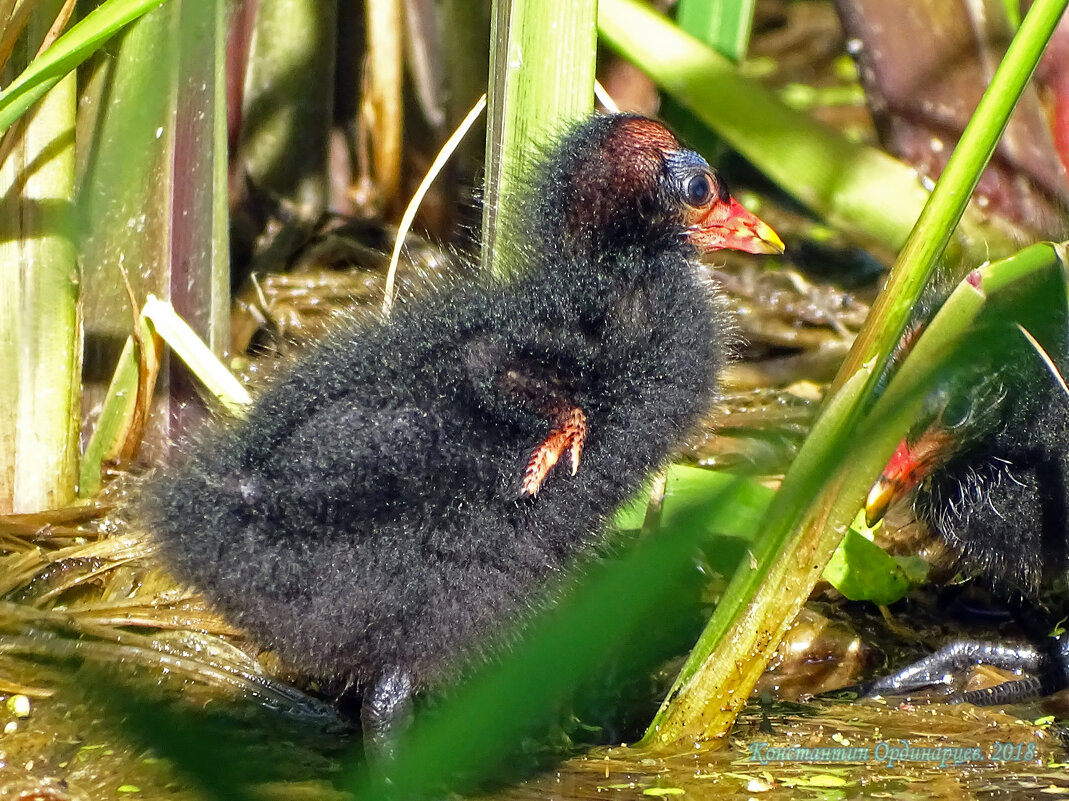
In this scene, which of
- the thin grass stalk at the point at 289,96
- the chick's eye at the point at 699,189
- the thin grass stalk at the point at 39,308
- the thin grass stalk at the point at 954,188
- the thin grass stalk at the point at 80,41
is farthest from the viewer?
the thin grass stalk at the point at 289,96

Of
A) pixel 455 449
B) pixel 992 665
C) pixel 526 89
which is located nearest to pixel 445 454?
pixel 455 449

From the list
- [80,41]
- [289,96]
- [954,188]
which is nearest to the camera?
[954,188]

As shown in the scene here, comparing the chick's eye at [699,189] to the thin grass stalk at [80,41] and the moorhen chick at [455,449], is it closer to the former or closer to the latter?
the moorhen chick at [455,449]

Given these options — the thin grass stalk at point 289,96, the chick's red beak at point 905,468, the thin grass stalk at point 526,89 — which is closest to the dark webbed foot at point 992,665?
the chick's red beak at point 905,468

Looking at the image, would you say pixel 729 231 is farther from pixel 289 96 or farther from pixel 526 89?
pixel 289 96

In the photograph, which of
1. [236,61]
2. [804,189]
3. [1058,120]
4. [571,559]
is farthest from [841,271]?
[571,559]
